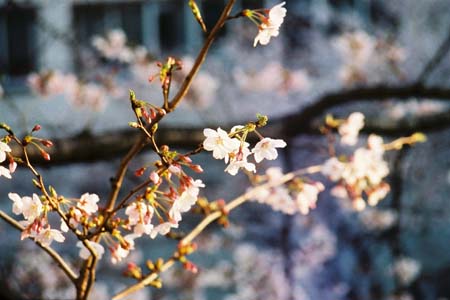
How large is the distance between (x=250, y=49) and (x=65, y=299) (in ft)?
5.87

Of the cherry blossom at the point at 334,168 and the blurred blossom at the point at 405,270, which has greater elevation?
the cherry blossom at the point at 334,168

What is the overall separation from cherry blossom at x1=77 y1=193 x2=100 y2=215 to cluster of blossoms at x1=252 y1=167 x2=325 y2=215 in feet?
1.69

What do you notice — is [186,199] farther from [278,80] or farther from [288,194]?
[278,80]

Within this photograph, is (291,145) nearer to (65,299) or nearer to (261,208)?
(261,208)

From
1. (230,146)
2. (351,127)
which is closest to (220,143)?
(230,146)

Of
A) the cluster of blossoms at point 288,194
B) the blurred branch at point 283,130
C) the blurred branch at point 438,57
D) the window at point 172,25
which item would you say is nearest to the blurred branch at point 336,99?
the blurred branch at point 283,130

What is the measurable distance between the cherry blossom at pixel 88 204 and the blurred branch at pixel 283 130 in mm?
Result: 1355

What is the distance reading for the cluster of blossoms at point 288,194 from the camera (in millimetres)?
1487

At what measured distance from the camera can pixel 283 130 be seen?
10.7 ft

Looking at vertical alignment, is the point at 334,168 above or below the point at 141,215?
below

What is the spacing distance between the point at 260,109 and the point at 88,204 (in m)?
3.15

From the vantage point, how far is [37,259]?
369 cm

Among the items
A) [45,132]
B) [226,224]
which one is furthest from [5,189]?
[226,224]

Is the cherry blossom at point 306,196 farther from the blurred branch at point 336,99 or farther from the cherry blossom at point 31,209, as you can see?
the blurred branch at point 336,99
